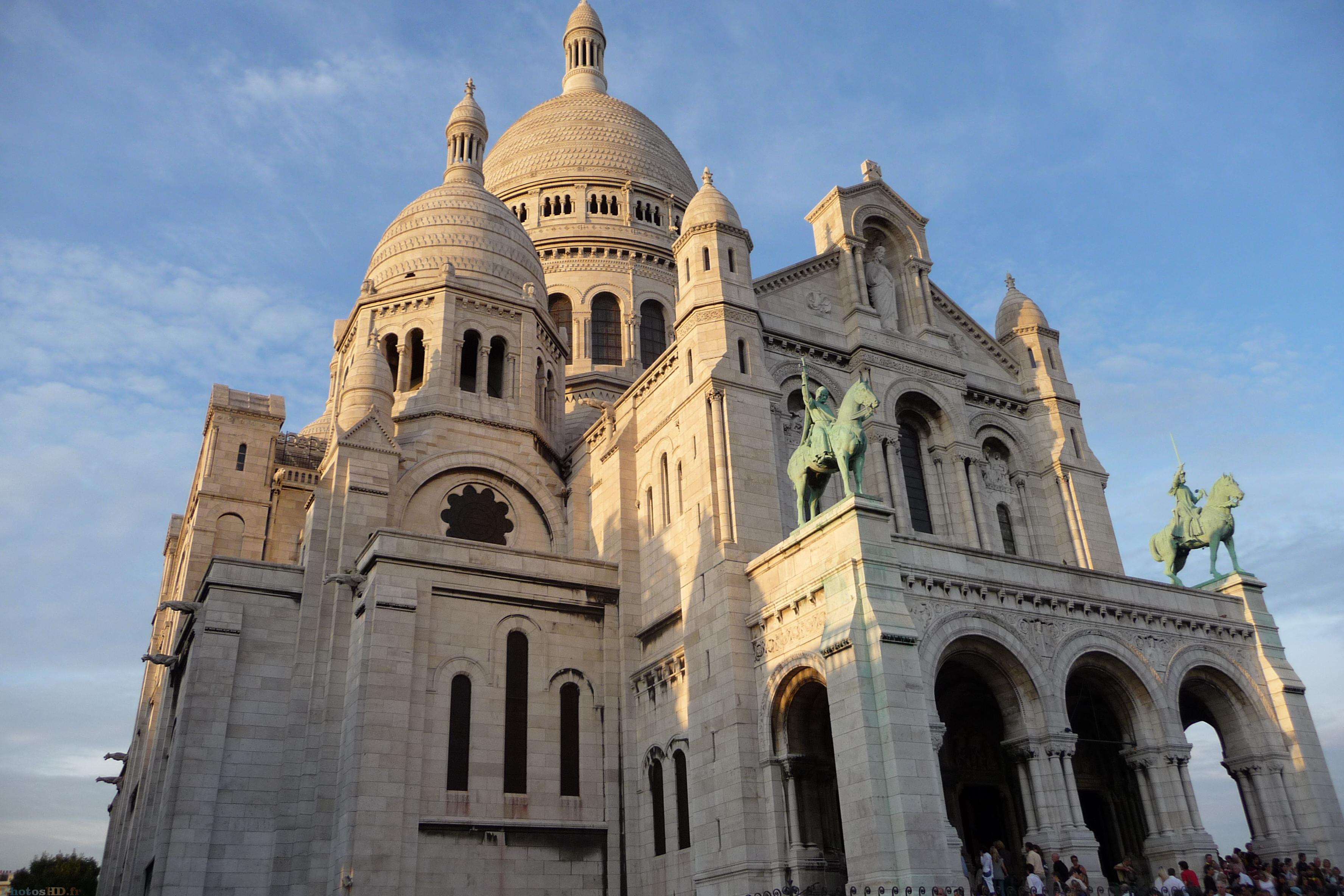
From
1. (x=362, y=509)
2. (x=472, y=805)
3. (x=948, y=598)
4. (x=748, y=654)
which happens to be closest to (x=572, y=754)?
(x=472, y=805)

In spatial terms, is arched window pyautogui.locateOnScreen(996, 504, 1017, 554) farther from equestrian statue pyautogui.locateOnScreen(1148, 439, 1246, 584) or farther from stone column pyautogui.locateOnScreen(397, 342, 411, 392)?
stone column pyautogui.locateOnScreen(397, 342, 411, 392)

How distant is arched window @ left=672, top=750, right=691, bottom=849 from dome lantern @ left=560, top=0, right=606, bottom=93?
48.8m

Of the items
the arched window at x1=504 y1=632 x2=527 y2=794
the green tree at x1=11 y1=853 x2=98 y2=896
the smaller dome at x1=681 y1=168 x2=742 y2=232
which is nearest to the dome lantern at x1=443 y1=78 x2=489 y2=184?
the smaller dome at x1=681 y1=168 x2=742 y2=232

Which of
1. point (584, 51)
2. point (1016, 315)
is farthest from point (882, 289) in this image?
point (584, 51)

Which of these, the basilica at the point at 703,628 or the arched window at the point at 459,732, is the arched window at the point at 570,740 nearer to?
the basilica at the point at 703,628

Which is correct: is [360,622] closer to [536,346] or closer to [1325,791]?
[536,346]

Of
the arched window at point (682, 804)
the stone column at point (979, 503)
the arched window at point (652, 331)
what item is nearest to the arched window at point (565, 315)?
the arched window at point (652, 331)

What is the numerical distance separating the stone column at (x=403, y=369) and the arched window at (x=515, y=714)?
11323mm

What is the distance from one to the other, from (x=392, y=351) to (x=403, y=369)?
112 cm

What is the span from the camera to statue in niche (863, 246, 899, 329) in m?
33.9

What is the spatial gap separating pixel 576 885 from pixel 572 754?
3.32 metres

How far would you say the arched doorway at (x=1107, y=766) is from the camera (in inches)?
1007

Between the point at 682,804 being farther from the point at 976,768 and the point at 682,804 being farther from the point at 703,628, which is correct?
the point at 976,768

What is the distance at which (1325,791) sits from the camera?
26031 millimetres
